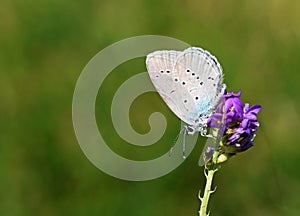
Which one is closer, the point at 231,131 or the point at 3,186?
the point at 231,131

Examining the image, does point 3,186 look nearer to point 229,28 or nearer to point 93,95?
point 93,95

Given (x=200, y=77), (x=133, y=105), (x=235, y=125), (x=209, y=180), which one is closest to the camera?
(x=209, y=180)

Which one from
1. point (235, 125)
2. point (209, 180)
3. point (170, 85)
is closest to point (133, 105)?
point (170, 85)

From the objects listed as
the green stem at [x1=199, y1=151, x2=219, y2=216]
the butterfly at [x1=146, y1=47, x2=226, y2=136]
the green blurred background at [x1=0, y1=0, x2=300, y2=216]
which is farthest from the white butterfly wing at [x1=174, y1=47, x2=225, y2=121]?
the green blurred background at [x1=0, y1=0, x2=300, y2=216]

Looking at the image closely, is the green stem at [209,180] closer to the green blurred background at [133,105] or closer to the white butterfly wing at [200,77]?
the white butterfly wing at [200,77]

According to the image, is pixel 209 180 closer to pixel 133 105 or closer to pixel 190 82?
pixel 190 82

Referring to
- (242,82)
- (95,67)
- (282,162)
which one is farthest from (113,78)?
(282,162)

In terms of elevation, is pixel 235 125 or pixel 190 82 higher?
pixel 190 82
